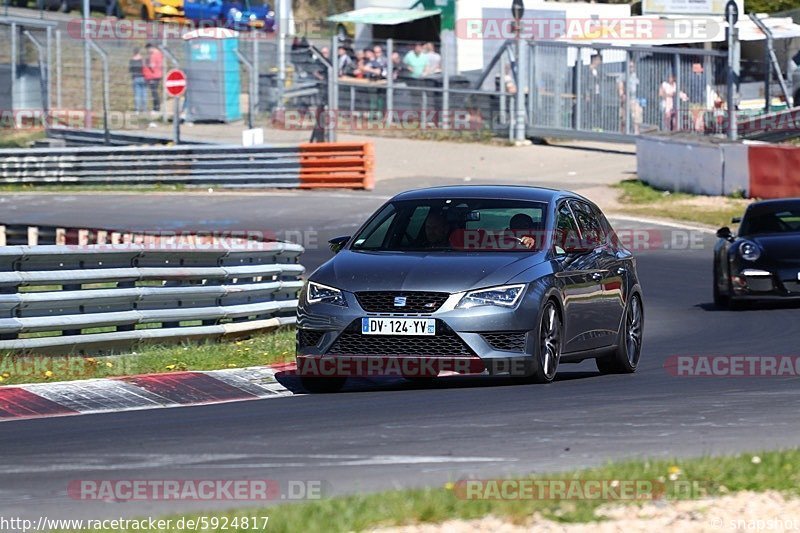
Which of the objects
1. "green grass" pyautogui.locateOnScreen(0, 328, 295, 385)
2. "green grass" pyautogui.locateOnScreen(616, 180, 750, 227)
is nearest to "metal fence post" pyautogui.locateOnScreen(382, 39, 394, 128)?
"green grass" pyautogui.locateOnScreen(616, 180, 750, 227)

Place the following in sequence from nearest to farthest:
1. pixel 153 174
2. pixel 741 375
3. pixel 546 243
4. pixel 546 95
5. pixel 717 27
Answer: pixel 546 243 → pixel 741 375 → pixel 153 174 → pixel 546 95 → pixel 717 27

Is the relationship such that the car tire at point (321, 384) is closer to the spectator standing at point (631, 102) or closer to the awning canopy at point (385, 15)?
the spectator standing at point (631, 102)

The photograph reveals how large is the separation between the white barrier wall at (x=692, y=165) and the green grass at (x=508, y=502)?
875 inches

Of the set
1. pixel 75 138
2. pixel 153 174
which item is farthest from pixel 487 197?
pixel 75 138

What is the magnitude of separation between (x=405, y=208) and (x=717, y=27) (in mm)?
32760

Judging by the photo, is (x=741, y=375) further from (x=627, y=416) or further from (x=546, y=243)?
(x=627, y=416)

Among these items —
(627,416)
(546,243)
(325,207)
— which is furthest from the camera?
(325,207)

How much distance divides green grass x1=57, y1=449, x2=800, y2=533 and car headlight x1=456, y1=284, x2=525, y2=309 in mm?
2880

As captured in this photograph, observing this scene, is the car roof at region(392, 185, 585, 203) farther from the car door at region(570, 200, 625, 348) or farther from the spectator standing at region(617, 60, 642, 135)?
the spectator standing at region(617, 60, 642, 135)

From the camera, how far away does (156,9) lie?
59219mm

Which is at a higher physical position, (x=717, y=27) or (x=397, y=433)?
(x=717, y=27)

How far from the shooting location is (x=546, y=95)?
37188mm

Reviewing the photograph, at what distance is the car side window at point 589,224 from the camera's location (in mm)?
11383

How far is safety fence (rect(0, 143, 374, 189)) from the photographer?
3212 centimetres
